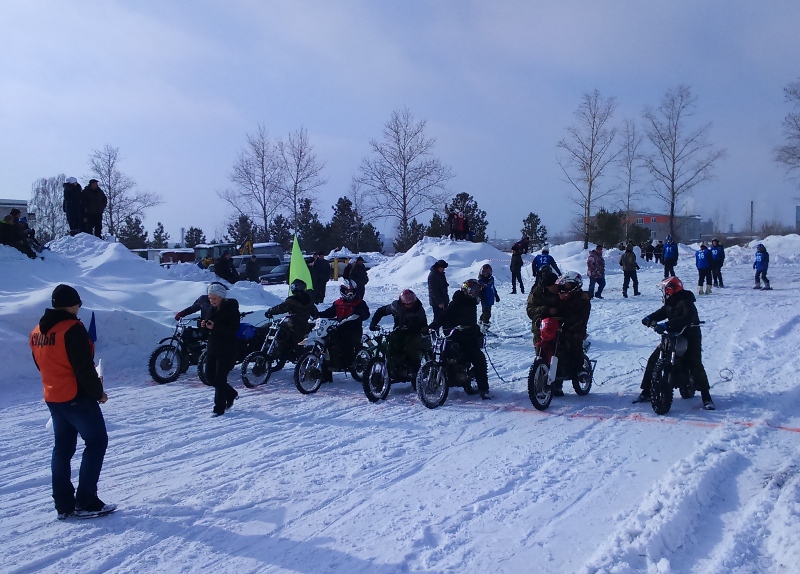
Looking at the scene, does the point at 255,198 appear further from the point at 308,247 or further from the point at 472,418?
the point at 472,418

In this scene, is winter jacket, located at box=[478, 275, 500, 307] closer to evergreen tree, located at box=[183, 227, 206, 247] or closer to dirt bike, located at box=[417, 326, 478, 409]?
dirt bike, located at box=[417, 326, 478, 409]

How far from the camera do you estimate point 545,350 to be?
896 centimetres

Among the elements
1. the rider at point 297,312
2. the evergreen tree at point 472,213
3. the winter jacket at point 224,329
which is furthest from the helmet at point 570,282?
the evergreen tree at point 472,213

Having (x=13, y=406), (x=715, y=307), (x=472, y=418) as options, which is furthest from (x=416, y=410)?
(x=715, y=307)

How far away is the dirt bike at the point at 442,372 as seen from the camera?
28.2 feet

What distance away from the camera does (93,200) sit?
21625 mm

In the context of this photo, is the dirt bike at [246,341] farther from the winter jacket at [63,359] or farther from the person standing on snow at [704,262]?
the person standing on snow at [704,262]

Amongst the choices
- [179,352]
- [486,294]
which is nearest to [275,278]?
[486,294]

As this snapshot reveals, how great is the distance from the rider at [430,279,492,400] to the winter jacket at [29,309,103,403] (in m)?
4.91

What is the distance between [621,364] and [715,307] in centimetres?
762

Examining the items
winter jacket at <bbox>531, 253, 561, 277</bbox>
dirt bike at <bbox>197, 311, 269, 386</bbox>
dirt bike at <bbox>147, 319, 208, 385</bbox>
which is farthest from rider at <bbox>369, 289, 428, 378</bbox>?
winter jacket at <bbox>531, 253, 561, 277</bbox>

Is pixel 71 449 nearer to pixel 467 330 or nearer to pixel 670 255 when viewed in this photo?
pixel 467 330

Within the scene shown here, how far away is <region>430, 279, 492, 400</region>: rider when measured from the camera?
9.10m

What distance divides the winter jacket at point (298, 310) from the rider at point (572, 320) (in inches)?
152
